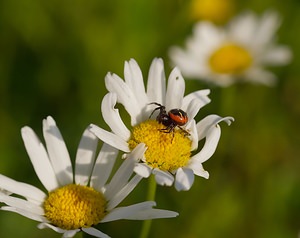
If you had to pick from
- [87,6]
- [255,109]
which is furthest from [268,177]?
[87,6]

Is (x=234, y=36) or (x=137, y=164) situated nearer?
(x=137, y=164)

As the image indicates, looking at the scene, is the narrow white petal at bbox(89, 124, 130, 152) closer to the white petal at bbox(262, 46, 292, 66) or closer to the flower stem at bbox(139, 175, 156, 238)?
the flower stem at bbox(139, 175, 156, 238)

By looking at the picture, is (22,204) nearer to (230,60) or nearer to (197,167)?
(197,167)

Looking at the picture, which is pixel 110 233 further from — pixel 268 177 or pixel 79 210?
pixel 79 210

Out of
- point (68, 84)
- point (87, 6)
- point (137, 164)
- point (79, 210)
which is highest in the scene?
point (87, 6)

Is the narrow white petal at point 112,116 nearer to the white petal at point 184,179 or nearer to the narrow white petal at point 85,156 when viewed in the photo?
the narrow white petal at point 85,156
